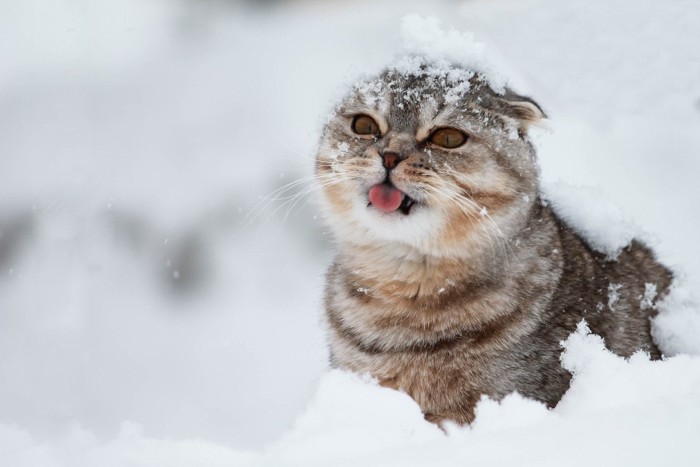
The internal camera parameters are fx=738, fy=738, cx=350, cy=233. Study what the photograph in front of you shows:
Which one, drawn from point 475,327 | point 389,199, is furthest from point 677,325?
point 389,199

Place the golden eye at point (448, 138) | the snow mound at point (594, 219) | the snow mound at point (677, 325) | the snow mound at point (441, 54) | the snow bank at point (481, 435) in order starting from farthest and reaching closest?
the snow mound at point (594, 219), the snow mound at point (677, 325), the snow mound at point (441, 54), the golden eye at point (448, 138), the snow bank at point (481, 435)

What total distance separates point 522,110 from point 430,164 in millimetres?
528

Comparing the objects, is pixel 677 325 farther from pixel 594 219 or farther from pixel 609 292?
pixel 594 219

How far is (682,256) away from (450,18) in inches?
81.1

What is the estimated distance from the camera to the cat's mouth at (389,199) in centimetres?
256

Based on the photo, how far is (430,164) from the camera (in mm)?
2584

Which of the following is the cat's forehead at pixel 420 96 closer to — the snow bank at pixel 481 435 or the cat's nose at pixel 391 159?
the cat's nose at pixel 391 159

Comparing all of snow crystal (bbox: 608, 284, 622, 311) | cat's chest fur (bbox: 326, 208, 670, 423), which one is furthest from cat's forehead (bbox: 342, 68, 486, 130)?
snow crystal (bbox: 608, 284, 622, 311)

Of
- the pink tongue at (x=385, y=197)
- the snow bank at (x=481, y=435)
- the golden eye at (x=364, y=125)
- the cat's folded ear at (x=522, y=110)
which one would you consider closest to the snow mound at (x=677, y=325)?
the snow bank at (x=481, y=435)

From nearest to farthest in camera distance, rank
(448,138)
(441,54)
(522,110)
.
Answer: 1. (448,138)
2. (522,110)
3. (441,54)

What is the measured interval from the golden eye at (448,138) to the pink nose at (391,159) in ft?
0.70

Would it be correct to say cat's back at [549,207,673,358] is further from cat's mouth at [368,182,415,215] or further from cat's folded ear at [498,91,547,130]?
cat's mouth at [368,182,415,215]

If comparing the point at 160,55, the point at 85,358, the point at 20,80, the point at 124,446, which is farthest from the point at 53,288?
the point at 124,446

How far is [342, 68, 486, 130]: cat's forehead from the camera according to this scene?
107 inches
